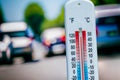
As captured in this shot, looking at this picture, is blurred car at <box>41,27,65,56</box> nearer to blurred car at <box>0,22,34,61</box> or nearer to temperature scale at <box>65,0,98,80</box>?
blurred car at <box>0,22,34,61</box>

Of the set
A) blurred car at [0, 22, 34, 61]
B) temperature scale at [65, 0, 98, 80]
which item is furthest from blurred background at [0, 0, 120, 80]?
temperature scale at [65, 0, 98, 80]

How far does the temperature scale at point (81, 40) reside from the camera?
1536mm

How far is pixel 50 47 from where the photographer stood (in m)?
2.62

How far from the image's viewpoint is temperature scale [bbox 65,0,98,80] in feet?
5.04

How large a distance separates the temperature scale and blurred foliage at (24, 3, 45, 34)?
3.40ft

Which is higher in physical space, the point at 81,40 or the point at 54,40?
the point at 54,40

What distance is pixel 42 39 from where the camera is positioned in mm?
2600

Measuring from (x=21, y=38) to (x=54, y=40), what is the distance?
26 cm

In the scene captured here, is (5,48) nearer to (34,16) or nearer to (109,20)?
(34,16)

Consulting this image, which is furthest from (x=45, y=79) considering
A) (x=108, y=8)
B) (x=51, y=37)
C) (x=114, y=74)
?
(x=108, y=8)

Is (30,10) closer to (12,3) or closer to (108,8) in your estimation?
(12,3)

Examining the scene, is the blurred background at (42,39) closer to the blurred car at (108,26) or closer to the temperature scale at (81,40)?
the blurred car at (108,26)

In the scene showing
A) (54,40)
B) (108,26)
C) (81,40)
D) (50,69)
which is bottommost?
(50,69)

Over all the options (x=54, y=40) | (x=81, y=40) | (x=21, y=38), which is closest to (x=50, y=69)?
(x=54, y=40)
